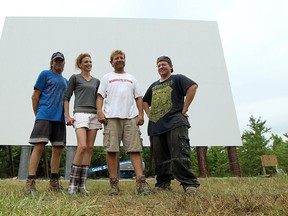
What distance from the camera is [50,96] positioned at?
11.4ft

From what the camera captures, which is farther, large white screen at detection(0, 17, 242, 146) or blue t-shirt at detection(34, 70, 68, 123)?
large white screen at detection(0, 17, 242, 146)

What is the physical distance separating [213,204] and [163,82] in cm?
177

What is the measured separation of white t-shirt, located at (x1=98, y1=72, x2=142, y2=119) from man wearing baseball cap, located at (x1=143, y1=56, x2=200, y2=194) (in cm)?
26

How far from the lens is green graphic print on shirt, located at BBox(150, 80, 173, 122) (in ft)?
10.8

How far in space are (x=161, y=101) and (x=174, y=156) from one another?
64 cm

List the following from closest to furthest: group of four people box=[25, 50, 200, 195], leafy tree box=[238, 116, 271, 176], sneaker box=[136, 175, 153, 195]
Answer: sneaker box=[136, 175, 153, 195], group of four people box=[25, 50, 200, 195], leafy tree box=[238, 116, 271, 176]

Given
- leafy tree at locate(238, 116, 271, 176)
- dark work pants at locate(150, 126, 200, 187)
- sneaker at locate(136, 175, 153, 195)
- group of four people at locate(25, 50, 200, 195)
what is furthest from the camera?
leafy tree at locate(238, 116, 271, 176)

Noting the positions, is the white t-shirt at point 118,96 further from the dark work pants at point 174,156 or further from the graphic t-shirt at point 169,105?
the dark work pants at point 174,156

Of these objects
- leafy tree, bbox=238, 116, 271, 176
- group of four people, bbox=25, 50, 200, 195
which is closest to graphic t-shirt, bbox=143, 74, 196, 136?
group of four people, bbox=25, 50, 200, 195

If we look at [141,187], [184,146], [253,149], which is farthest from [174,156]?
[253,149]

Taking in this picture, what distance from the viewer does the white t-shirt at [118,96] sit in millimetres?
3389

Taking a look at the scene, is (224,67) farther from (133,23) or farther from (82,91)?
(82,91)

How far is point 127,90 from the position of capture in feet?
11.4

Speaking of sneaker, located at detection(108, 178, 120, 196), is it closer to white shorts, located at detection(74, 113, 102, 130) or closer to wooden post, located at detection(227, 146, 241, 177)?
white shorts, located at detection(74, 113, 102, 130)
